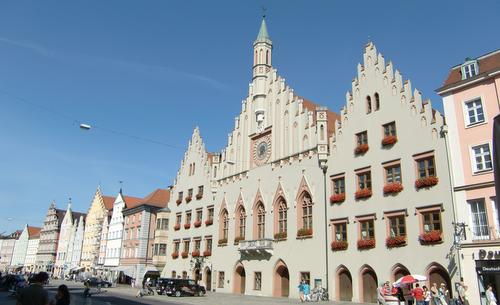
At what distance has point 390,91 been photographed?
33.5 meters

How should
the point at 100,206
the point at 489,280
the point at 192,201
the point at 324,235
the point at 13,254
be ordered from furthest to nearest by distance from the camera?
1. the point at 13,254
2. the point at 100,206
3. the point at 192,201
4. the point at 324,235
5. the point at 489,280

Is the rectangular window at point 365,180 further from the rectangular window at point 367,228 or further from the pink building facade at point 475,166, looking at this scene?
the pink building facade at point 475,166

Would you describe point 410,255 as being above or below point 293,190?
below

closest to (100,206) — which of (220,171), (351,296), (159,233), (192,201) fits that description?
(159,233)

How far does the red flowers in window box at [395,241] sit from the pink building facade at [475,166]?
375 centimetres

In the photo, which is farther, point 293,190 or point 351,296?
point 293,190

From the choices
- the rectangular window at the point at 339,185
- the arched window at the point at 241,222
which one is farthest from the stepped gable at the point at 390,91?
the arched window at the point at 241,222

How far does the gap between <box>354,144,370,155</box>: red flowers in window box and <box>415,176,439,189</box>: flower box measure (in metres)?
5.18

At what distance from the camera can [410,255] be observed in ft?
96.5

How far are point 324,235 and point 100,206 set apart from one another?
217 feet

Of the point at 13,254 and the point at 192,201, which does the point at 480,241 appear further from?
the point at 13,254

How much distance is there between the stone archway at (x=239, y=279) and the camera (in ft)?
146

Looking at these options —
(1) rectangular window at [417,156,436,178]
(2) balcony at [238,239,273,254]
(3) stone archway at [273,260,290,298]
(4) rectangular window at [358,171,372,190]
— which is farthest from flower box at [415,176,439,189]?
(2) balcony at [238,239,273,254]

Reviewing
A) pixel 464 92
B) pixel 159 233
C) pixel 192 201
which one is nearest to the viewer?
pixel 464 92
